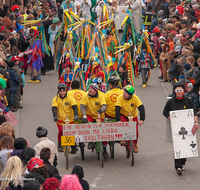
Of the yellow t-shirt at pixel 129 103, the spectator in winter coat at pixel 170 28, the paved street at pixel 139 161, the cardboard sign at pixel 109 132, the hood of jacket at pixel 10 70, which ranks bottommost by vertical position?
the paved street at pixel 139 161

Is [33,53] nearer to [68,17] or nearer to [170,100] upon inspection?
[68,17]

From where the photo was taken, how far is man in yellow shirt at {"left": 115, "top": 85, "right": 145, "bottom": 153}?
8964 millimetres

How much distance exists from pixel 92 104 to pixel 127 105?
74 centimetres

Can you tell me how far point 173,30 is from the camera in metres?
17.9

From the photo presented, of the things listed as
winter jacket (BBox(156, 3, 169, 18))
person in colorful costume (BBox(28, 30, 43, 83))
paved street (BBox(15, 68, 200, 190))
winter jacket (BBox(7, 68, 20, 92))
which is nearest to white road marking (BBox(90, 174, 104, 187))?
paved street (BBox(15, 68, 200, 190))

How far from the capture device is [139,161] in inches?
370

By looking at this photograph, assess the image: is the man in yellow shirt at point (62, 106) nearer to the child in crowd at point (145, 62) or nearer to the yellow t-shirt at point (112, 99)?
the yellow t-shirt at point (112, 99)

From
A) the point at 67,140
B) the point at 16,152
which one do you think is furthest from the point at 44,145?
the point at 67,140

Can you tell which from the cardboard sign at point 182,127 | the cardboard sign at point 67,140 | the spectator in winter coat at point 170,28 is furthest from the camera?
the spectator in winter coat at point 170,28

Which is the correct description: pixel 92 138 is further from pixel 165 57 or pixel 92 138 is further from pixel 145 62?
pixel 165 57

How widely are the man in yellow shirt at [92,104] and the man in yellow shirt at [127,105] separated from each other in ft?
1.05

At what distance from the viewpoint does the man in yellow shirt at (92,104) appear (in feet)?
30.0

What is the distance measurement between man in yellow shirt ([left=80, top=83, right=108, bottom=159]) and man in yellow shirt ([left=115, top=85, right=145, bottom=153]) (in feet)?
1.05

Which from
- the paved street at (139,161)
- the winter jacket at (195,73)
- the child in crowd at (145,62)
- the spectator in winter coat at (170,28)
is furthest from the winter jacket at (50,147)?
the spectator in winter coat at (170,28)
